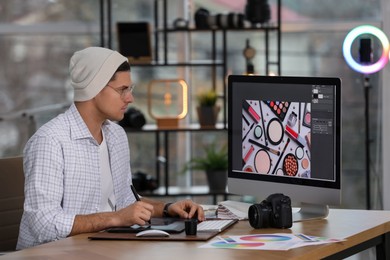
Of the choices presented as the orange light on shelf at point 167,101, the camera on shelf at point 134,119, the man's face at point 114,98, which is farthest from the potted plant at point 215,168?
the man's face at point 114,98

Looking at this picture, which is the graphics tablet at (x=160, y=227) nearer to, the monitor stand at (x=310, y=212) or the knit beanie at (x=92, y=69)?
the monitor stand at (x=310, y=212)

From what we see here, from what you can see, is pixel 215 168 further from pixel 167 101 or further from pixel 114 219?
pixel 114 219

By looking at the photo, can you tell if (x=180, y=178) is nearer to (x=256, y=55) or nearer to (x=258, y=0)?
(x=256, y=55)

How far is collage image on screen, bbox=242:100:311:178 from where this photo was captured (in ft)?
12.5

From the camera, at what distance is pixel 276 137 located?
12.7ft

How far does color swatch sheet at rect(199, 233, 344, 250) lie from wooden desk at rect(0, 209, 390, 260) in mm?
48

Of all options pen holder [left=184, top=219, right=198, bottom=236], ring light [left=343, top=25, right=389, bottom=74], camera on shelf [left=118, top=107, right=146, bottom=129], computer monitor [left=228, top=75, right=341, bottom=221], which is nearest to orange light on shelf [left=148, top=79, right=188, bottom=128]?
camera on shelf [left=118, top=107, right=146, bottom=129]

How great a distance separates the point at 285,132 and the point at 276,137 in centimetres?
5

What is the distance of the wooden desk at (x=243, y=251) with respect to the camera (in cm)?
316

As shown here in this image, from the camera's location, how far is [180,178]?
7672 mm

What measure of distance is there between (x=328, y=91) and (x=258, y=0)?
129 inches

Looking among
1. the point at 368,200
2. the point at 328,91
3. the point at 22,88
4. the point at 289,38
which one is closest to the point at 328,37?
the point at 289,38

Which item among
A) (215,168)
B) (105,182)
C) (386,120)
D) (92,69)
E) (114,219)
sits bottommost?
(215,168)

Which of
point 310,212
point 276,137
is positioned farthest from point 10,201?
point 310,212
